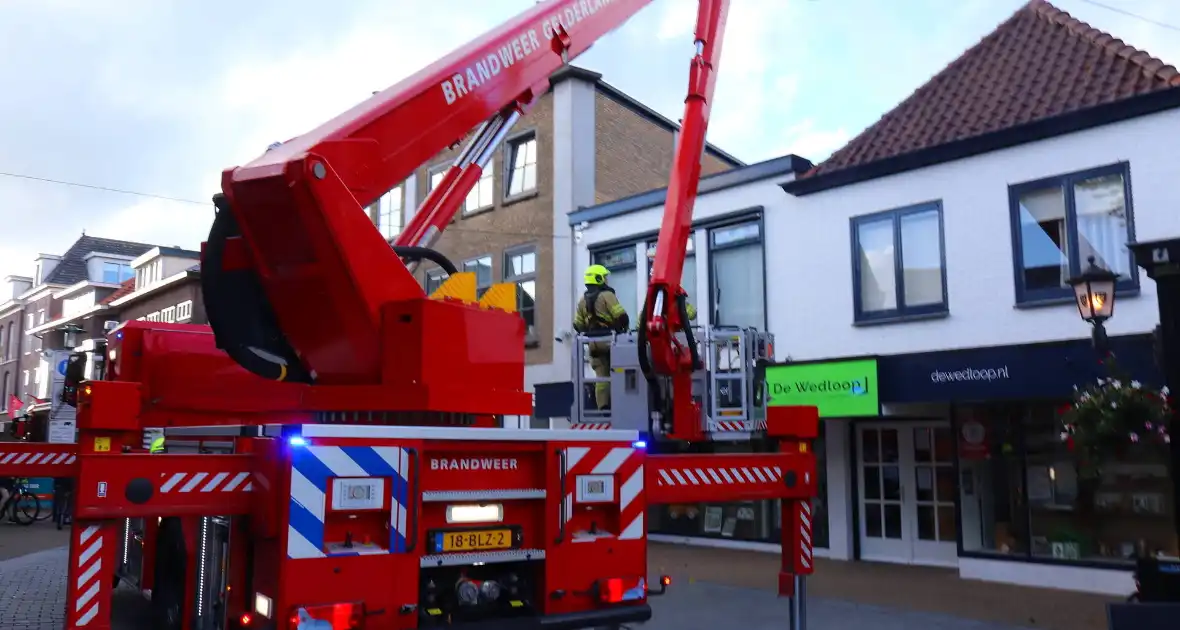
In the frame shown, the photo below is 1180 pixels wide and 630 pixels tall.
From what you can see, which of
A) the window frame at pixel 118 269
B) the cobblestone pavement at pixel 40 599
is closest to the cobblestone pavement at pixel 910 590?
the cobblestone pavement at pixel 40 599

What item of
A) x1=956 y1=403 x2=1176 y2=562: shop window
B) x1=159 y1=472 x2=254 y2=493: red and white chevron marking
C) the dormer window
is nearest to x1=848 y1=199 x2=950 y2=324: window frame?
x1=956 y1=403 x2=1176 y2=562: shop window

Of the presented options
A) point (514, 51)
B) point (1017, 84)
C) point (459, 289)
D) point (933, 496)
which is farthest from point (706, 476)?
point (1017, 84)

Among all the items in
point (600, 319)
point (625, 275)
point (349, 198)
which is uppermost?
point (625, 275)

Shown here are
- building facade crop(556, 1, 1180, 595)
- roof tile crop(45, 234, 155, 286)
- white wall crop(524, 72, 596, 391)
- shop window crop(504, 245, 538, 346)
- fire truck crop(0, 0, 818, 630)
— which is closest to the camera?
fire truck crop(0, 0, 818, 630)

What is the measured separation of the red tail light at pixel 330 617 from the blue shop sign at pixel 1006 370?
8636mm

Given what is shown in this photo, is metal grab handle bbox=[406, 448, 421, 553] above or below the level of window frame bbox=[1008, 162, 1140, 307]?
below

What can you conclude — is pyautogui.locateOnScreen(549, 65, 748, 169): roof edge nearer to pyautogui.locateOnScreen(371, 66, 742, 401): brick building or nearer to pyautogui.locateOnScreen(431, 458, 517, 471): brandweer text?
pyautogui.locateOnScreen(371, 66, 742, 401): brick building

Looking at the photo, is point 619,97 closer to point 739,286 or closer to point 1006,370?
point 739,286

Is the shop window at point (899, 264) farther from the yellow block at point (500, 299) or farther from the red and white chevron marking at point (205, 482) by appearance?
the red and white chevron marking at point (205, 482)

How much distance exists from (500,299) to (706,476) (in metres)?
1.66

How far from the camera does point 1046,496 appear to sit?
1175 centimetres

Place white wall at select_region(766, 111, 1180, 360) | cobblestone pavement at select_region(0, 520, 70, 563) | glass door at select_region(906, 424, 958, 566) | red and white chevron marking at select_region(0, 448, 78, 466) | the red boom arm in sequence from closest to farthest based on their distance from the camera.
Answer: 1. the red boom arm
2. red and white chevron marking at select_region(0, 448, 78, 466)
3. white wall at select_region(766, 111, 1180, 360)
4. glass door at select_region(906, 424, 958, 566)
5. cobblestone pavement at select_region(0, 520, 70, 563)

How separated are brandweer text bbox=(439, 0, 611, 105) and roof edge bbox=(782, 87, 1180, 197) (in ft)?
21.2

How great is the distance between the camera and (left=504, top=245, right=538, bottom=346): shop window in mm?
18823
